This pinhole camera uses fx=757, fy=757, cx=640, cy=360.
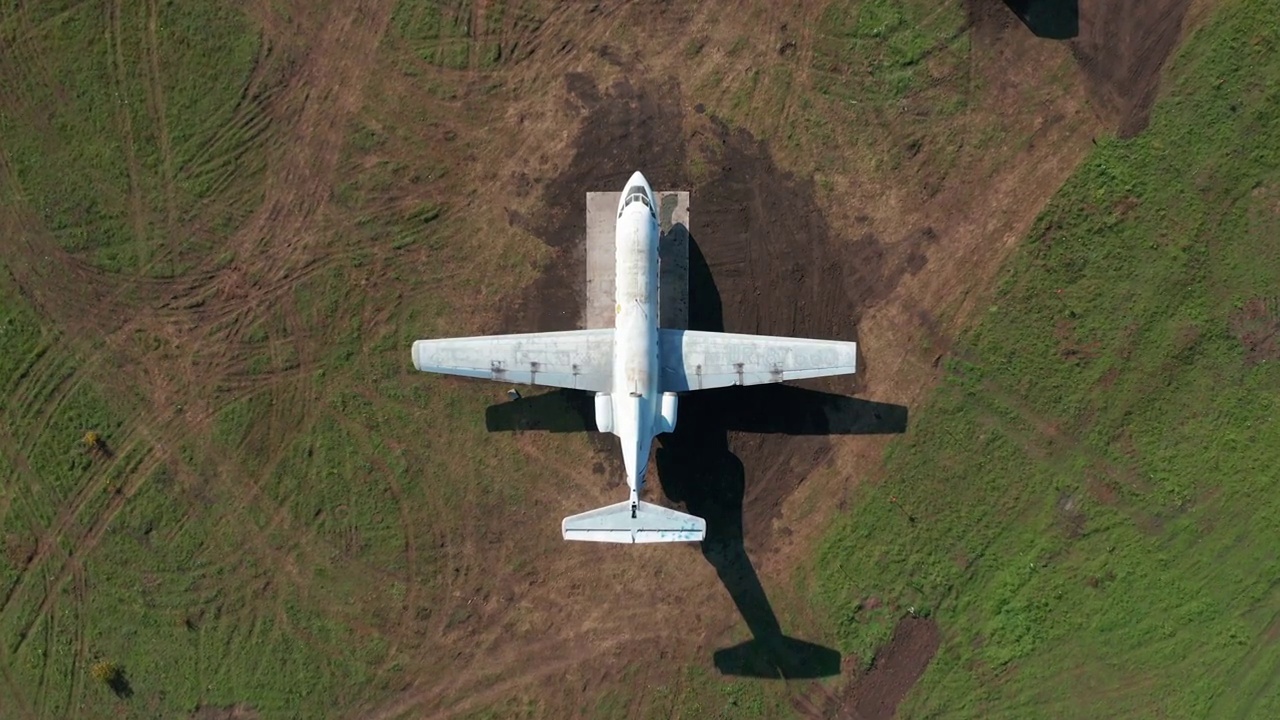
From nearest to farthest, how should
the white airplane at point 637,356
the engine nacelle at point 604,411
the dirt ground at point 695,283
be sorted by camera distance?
the white airplane at point 637,356, the engine nacelle at point 604,411, the dirt ground at point 695,283

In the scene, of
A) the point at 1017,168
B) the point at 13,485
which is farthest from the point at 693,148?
the point at 13,485

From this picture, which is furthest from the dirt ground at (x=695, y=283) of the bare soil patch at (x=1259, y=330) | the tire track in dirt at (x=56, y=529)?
the bare soil patch at (x=1259, y=330)

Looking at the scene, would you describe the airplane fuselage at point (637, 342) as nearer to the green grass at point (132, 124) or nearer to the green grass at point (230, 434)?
the green grass at point (230, 434)

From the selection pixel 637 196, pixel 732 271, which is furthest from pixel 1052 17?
pixel 637 196

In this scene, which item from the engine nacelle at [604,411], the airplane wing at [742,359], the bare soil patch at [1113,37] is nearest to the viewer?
the engine nacelle at [604,411]

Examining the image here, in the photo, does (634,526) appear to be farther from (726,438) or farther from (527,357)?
(527,357)

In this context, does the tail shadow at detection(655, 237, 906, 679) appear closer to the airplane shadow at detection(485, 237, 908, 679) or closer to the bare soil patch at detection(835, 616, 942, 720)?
the airplane shadow at detection(485, 237, 908, 679)

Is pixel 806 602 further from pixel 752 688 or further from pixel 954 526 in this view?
pixel 954 526
